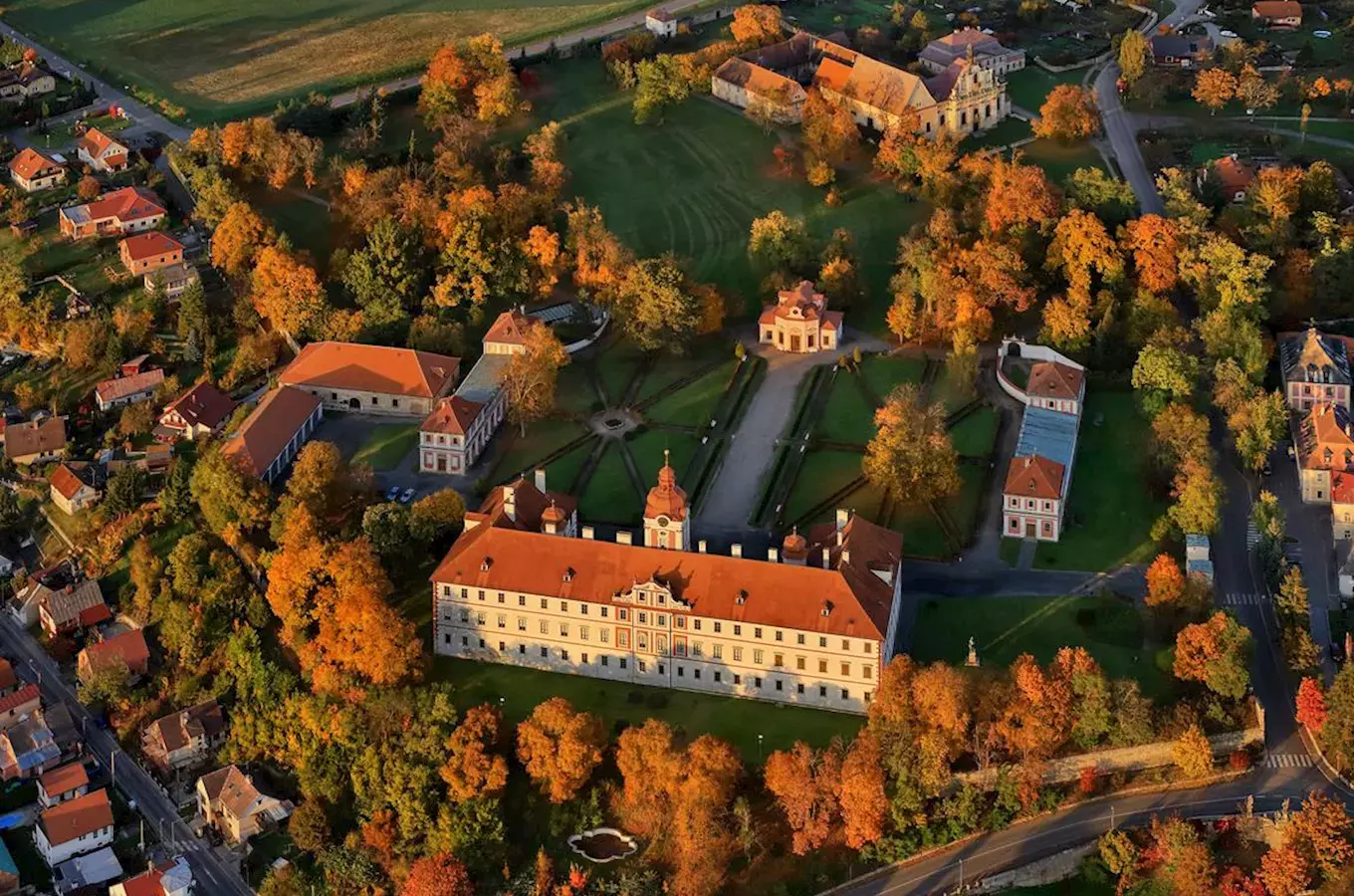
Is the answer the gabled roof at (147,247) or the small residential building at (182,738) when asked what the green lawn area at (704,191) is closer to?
the gabled roof at (147,247)

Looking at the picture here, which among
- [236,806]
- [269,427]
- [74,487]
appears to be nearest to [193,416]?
[269,427]

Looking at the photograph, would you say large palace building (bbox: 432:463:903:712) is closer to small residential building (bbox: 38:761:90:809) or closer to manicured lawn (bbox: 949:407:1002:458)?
manicured lawn (bbox: 949:407:1002:458)

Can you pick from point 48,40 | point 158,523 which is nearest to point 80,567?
point 158,523

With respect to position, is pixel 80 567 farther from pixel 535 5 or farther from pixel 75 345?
pixel 535 5

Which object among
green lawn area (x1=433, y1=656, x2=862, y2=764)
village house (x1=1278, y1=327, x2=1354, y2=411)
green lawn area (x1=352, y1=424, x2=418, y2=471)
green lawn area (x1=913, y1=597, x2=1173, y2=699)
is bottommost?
green lawn area (x1=433, y1=656, x2=862, y2=764)

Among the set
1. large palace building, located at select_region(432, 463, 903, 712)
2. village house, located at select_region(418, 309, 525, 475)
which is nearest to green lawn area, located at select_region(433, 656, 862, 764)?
large palace building, located at select_region(432, 463, 903, 712)

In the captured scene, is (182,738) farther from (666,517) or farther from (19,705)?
(666,517)
